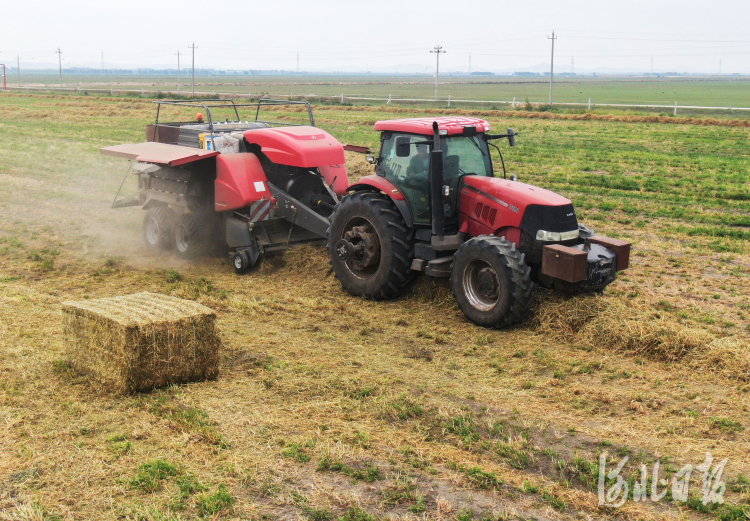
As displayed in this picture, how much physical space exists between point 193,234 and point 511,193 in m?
5.35

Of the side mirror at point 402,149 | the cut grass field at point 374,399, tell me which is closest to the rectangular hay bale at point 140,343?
the cut grass field at point 374,399

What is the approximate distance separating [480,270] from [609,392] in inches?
88.1

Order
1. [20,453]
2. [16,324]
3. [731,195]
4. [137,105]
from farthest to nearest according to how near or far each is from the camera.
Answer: [137,105], [731,195], [16,324], [20,453]

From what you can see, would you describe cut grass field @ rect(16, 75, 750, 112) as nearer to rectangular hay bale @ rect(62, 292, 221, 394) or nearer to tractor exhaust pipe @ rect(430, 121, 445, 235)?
tractor exhaust pipe @ rect(430, 121, 445, 235)

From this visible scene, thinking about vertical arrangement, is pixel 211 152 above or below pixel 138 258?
above

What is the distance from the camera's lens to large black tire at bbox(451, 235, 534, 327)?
782cm

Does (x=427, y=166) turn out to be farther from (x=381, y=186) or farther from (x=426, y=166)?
(x=381, y=186)

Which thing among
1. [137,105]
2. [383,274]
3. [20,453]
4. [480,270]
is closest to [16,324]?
[20,453]

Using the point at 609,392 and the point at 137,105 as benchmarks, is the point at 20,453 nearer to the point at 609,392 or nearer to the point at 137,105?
the point at 609,392

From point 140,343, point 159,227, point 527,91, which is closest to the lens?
point 140,343

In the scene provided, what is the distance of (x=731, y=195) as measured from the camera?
15.7 meters

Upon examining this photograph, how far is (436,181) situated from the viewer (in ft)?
27.9

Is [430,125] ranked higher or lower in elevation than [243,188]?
higher

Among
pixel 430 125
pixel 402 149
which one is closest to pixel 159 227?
pixel 402 149
